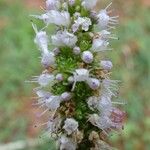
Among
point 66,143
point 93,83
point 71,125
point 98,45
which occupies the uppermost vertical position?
point 98,45

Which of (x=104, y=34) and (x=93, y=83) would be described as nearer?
(x=93, y=83)

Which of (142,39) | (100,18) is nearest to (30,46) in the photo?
(142,39)

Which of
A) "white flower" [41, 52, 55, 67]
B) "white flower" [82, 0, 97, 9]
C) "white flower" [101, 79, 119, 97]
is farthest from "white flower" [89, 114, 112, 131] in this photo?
"white flower" [82, 0, 97, 9]

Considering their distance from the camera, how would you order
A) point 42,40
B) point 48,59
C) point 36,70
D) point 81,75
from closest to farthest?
point 81,75 → point 48,59 → point 42,40 → point 36,70

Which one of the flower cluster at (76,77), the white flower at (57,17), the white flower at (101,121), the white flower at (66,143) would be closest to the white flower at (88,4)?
the flower cluster at (76,77)

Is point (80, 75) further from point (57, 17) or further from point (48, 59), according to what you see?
point (57, 17)

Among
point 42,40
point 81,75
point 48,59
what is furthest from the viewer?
point 42,40

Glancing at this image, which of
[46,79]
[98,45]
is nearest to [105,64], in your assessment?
[98,45]

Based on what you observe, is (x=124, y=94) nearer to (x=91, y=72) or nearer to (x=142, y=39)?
(x=142, y=39)
